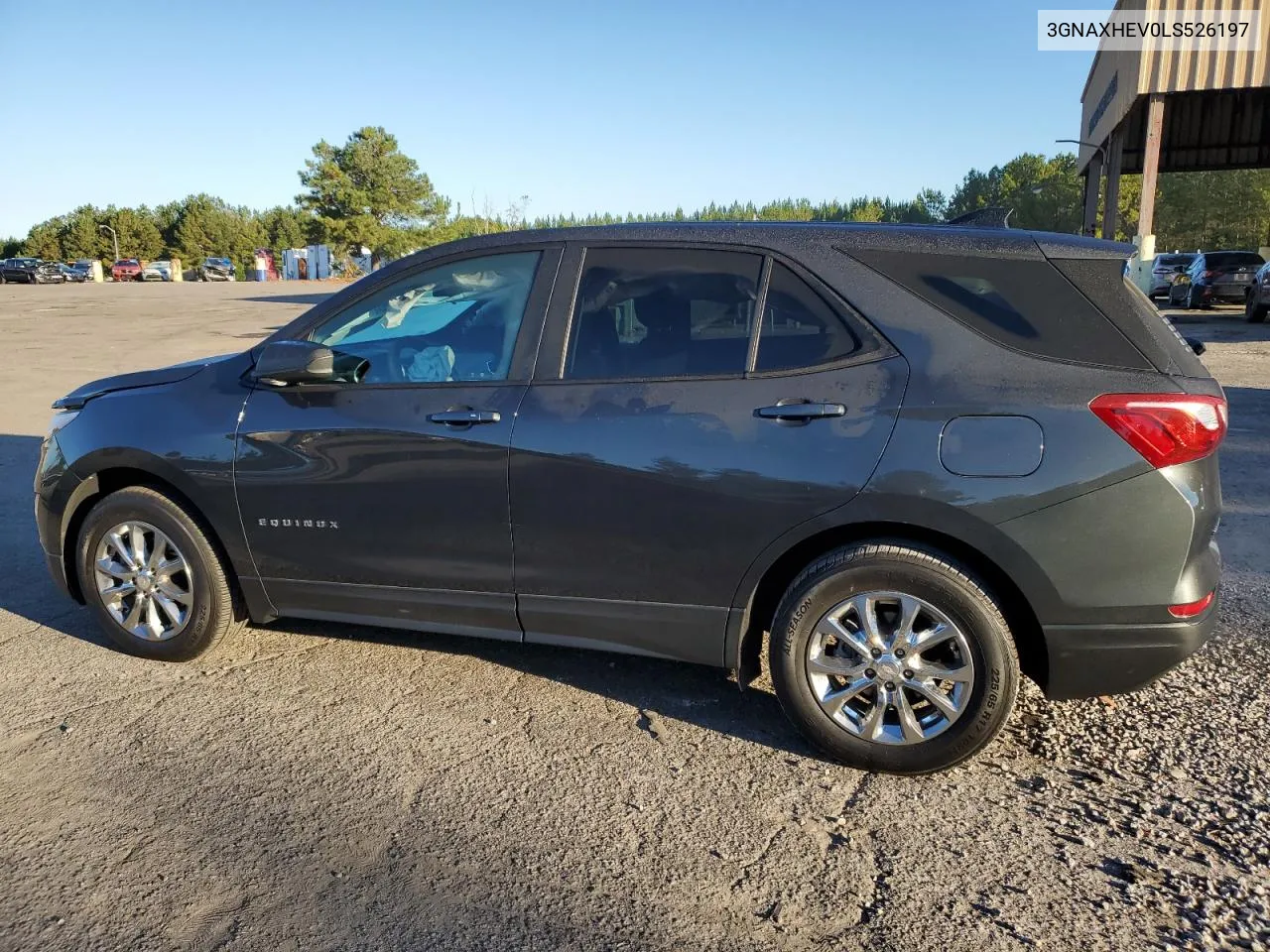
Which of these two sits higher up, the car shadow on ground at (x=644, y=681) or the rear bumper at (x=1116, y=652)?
the rear bumper at (x=1116, y=652)

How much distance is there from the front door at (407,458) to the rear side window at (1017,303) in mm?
1327

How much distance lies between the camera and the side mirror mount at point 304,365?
140 inches

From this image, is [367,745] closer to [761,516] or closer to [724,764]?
[724,764]

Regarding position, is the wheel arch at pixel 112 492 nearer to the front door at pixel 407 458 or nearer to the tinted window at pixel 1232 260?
the front door at pixel 407 458

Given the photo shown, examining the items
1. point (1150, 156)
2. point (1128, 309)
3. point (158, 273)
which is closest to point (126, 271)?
point (158, 273)

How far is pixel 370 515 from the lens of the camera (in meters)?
3.56

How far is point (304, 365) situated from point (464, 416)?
2.26 feet

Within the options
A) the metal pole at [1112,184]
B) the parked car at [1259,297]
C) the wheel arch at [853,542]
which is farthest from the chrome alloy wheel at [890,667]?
the metal pole at [1112,184]

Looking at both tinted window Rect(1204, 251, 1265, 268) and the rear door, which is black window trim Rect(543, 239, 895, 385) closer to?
the rear door

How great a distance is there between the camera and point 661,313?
3.33 m

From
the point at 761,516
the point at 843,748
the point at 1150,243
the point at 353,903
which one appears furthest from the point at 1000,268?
the point at 1150,243

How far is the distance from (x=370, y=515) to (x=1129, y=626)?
104 inches

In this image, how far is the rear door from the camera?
3018mm

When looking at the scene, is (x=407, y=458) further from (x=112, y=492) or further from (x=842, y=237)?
(x=842, y=237)
